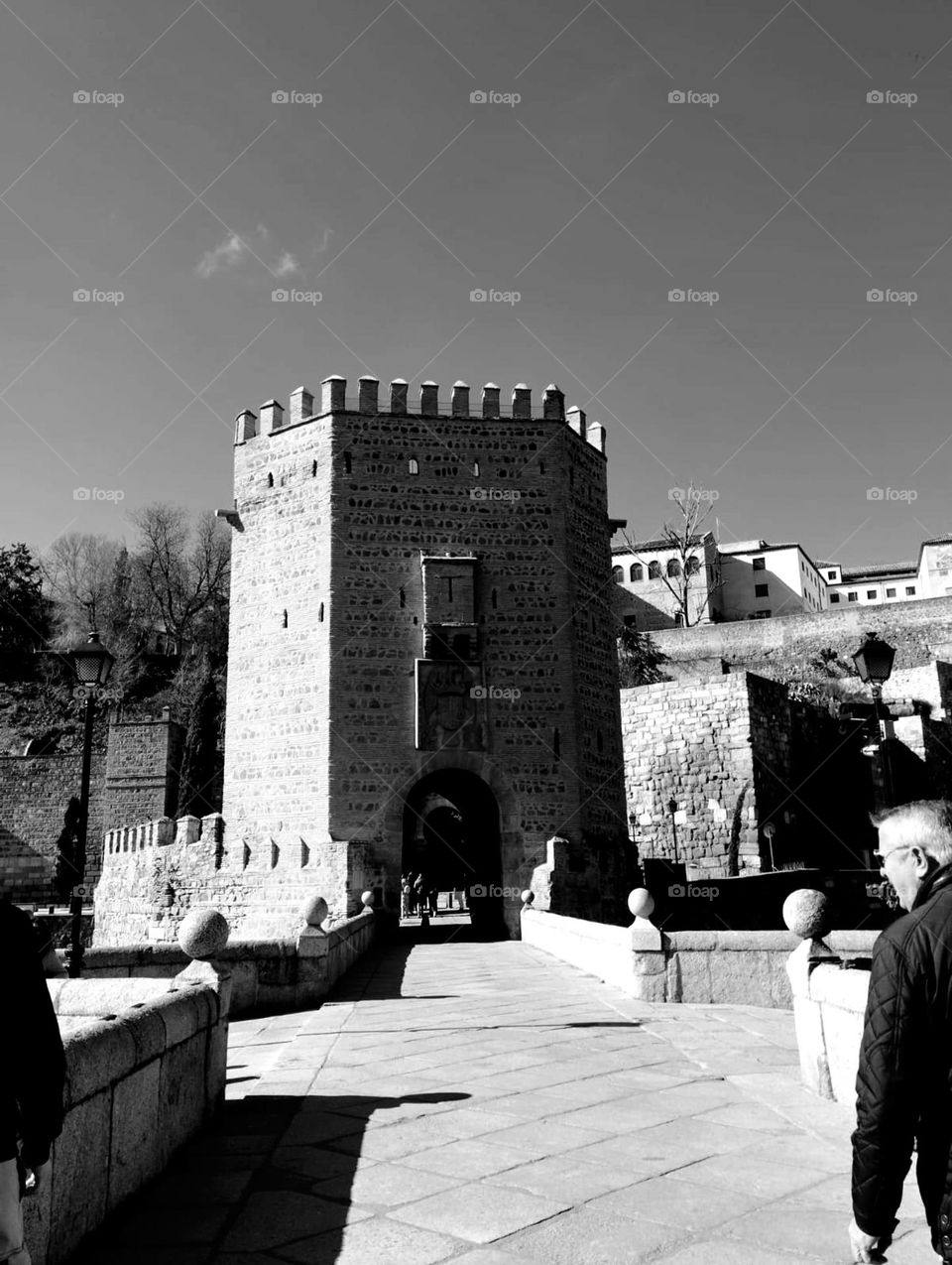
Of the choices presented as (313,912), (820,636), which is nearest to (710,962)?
(313,912)

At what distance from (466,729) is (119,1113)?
13.9 m

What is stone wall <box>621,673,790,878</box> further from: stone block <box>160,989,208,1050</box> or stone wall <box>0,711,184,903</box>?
stone block <box>160,989,208,1050</box>

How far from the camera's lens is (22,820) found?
3334 cm

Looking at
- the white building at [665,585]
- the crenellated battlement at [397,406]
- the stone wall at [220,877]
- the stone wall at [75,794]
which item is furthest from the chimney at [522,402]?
the white building at [665,585]

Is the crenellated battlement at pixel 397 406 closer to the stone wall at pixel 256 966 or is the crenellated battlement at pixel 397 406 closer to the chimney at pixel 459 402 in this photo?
the chimney at pixel 459 402

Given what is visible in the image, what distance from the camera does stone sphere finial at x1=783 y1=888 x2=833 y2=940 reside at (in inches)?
213

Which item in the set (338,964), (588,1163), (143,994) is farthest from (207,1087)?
(338,964)

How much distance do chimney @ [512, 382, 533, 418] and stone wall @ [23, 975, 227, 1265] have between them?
15141 millimetres

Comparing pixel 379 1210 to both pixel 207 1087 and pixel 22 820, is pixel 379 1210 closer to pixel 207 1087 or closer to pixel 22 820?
pixel 207 1087

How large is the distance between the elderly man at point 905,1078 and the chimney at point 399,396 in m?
16.9

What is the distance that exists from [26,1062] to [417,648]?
15.3 m

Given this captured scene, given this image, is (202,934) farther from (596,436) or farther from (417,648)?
(596,436)

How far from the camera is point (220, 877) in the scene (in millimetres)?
16953

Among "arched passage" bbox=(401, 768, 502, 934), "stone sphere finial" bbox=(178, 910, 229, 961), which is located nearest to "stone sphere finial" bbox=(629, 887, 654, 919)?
"stone sphere finial" bbox=(178, 910, 229, 961)
